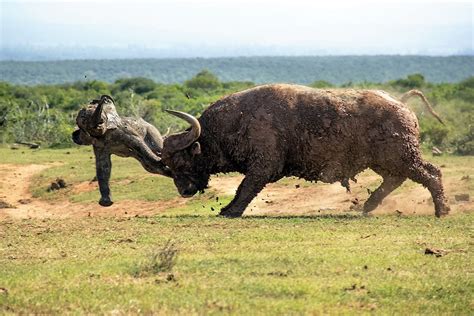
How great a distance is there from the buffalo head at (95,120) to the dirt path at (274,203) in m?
2.41

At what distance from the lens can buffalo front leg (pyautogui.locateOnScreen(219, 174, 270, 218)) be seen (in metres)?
16.4

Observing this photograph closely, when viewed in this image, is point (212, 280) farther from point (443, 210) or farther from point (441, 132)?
point (441, 132)

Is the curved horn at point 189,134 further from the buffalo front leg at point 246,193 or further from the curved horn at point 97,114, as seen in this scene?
the curved horn at point 97,114

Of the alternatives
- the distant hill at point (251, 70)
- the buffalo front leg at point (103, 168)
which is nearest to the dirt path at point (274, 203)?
the buffalo front leg at point (103, 168)

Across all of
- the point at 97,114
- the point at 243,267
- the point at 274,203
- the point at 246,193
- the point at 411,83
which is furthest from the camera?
the point at 411,83

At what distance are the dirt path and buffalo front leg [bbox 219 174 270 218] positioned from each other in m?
1.90

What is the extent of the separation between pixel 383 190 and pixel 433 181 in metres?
1.07

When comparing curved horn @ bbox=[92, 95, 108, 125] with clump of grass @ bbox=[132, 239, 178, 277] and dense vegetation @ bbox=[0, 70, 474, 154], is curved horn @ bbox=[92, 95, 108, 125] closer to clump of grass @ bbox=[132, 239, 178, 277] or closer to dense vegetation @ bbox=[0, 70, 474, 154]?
dense vegetation @ bbox=[0, 70, 474, 154]

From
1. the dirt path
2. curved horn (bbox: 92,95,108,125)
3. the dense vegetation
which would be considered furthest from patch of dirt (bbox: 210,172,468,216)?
curved horn (bbox: 92,95,108,125)

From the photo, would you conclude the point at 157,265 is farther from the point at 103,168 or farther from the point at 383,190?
the point at 103,168

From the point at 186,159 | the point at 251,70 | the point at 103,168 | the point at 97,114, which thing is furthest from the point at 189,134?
the point at 251,70

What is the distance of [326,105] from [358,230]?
281 cm

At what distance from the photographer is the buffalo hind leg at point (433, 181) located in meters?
16.3

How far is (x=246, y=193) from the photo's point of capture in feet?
54.0
